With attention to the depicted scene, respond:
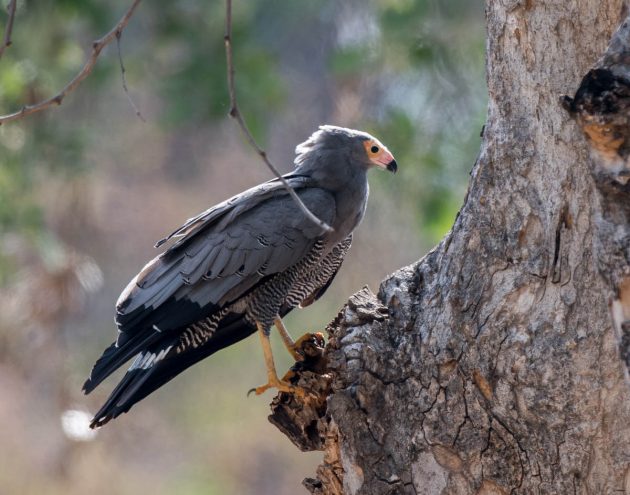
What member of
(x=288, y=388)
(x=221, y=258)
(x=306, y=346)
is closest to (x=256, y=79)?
(x=221, y=258)

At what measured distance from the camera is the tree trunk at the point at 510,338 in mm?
2998

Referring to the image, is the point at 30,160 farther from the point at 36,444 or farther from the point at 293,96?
the point at 36,444

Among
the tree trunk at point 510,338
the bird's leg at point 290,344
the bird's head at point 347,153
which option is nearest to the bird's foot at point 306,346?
the bird's leg at point 290,344

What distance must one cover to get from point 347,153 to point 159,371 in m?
1.32

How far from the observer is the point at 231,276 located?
13.4 ft

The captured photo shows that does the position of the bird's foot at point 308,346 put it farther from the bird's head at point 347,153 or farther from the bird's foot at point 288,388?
the bird's head at point 347,153

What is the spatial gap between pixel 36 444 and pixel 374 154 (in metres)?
8.04

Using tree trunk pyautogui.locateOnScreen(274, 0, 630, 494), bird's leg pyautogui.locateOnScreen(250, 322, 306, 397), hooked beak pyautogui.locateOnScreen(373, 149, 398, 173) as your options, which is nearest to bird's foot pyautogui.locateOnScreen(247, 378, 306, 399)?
bird's leg pyautogui.locateOnScreen(250, 322, 306, 397)

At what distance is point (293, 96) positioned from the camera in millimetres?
10273

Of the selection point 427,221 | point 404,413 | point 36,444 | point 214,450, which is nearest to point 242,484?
point 214,450

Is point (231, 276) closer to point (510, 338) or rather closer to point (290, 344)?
point (290, 344)

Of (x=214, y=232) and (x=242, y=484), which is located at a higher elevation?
(x=242, y=484)

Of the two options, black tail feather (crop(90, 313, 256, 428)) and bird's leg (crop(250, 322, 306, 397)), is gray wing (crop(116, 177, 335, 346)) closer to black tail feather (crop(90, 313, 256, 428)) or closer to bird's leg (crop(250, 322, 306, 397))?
black tail feather (crop(90, 313, 256, 428))

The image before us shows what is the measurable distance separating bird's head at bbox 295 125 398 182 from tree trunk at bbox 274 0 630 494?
115 cm
